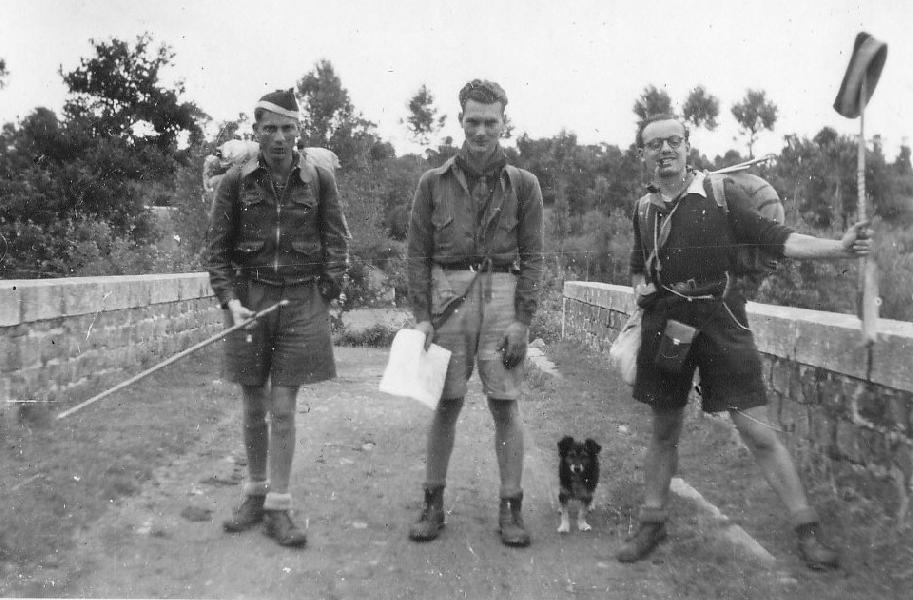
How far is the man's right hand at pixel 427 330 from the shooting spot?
3.58m

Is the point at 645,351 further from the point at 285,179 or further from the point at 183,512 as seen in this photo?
the point at 183,512

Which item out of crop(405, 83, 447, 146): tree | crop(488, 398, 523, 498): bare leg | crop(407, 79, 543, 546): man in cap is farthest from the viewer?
crop(405, 83, 447, 146): tree

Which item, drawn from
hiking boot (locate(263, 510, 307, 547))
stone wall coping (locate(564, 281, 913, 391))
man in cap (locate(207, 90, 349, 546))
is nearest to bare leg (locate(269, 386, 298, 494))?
man in cap (locate(207, 90, 349, 546))

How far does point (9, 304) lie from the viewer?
4.91 meters

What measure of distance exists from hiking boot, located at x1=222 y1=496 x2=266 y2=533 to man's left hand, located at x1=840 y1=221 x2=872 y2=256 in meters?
2.84

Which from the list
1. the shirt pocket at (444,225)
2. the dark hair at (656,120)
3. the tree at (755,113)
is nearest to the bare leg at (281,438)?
the shirt pocket at (444,225)

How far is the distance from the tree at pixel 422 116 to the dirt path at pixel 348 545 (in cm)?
902

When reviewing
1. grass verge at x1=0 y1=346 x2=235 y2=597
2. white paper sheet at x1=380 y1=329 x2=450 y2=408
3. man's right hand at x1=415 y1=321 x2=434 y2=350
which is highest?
man's right hand at x1=415 y1=321 x2=434 y2=350

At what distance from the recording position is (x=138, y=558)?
3.26 m

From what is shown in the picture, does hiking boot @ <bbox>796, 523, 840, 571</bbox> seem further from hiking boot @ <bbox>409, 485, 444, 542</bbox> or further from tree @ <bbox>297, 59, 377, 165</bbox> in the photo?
tree @ <bbox>297, 59, 377, 165</bbox>

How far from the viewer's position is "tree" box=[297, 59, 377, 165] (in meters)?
15.8

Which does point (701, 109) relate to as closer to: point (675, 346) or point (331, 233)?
point (675, 346)

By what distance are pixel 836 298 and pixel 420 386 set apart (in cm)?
965

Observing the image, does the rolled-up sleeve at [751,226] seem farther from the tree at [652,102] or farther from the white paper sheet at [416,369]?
the tree at [652,102]
